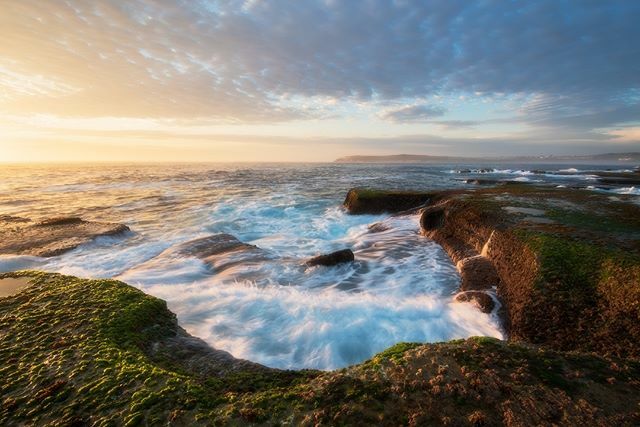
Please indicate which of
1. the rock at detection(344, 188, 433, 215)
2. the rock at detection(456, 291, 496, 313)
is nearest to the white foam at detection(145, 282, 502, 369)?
the rock at detection(456, 291, 496, 313)

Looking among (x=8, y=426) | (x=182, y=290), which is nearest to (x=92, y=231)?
(x=182, y=290)

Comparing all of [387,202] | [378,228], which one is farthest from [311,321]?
[387,202]

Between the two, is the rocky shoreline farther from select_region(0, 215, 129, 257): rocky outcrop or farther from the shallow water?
select_region(0, 215, 129, 257): rocky outcrop

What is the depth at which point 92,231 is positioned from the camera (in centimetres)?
1741

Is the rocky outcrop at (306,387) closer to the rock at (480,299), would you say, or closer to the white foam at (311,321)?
the white foam at (311,321)

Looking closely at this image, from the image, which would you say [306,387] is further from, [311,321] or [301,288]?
[301,288]

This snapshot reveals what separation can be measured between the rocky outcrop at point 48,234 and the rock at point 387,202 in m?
15.0

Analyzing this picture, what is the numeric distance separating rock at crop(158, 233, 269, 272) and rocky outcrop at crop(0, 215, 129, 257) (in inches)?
191

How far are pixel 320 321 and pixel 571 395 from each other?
554 cm

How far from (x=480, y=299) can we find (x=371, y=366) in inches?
217

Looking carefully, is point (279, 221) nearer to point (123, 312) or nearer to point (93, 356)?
point (123, 312)

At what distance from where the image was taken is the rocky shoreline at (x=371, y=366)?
379 cm

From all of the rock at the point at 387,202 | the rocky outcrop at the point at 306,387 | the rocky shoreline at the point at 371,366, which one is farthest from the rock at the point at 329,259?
the rock at the point at 387,202

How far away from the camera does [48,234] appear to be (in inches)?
677
